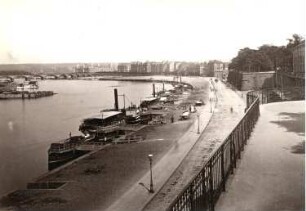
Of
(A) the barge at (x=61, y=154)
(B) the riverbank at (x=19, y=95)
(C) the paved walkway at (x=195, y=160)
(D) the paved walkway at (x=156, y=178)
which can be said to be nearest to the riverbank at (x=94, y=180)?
(D) the paved walkway at (x=156, y=178)

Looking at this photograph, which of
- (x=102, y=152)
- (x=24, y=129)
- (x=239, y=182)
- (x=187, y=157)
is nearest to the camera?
(x=239, y=182)

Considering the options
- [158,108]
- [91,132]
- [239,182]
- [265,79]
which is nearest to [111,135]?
[91,132]

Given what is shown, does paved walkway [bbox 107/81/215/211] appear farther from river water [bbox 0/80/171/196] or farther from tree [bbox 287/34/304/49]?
tree [bbox 287/34/304/49]

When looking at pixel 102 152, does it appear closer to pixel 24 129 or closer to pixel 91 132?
pixel 91 132

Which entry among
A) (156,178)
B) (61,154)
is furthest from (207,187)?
(61,154)

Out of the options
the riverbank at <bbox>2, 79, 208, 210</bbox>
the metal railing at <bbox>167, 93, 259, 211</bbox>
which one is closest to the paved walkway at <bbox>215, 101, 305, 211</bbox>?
the metal railing at <bbox>167, 93, 259, 211</bbox>

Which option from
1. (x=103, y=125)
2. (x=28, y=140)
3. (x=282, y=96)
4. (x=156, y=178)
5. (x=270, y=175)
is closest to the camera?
(x=270, y=175)

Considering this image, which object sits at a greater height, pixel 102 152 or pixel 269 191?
pixel 269 191

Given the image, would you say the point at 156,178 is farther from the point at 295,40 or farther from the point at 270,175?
the point at 295,40
